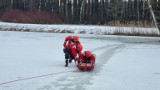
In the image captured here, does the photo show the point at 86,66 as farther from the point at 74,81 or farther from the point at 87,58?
the point at 74,81

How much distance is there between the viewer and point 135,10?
154ft

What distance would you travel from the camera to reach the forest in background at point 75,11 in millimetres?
41375

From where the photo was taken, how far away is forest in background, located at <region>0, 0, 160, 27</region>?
41.4m

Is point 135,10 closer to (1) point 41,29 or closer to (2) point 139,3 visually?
(2) point 139,3

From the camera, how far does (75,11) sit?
46031mm

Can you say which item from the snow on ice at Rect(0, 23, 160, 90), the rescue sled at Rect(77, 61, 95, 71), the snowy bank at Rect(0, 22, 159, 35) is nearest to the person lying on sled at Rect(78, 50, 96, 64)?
the rescue sled at Rect(77, 61, 95, 71)

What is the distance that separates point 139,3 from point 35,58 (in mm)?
37089

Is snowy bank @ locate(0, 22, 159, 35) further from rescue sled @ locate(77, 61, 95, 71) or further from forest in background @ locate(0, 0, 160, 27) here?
rescue sled @ locate(77, 61, 95, 71)

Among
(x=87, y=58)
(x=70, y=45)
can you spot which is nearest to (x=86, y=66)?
(x=87, y=58)

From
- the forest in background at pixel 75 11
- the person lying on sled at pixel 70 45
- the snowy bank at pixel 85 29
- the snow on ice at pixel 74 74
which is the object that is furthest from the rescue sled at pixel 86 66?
the forest in background at pixel 75 11

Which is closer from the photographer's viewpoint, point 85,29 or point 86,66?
point 86,66

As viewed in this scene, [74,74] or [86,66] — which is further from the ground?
[86,66]

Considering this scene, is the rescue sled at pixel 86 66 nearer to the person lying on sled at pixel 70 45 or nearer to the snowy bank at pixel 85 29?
the person lying on sled at pixel 70 45

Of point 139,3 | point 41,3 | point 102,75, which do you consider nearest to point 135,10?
point 139,3
